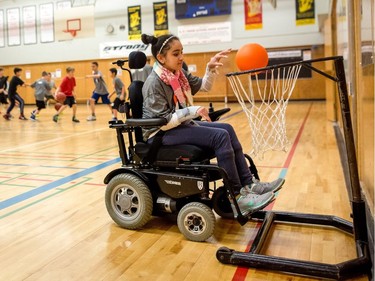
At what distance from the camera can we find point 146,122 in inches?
116

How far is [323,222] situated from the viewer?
10.1ft

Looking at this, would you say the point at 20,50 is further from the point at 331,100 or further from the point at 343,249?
the point at 343,249

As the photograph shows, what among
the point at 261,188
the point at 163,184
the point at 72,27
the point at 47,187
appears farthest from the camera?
the point at 72,27

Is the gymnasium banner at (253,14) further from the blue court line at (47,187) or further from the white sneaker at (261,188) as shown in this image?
the white sneaker at (261,188)

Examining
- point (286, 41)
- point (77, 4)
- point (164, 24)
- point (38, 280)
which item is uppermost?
point (77, 4)

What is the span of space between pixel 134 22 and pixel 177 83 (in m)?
16.8

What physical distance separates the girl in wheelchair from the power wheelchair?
0.26 ft

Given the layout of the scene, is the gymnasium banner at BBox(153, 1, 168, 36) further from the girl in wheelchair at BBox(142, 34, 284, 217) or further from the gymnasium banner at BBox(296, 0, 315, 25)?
the girl in wheelchair at BBox(142, 34, 284, 217)

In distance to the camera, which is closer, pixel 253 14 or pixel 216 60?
pixel 216 60

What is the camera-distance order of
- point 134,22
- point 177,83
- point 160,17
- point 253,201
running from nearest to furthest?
1. point 253,201
2. point 177,83
3. point 160,17
4. point 134,22

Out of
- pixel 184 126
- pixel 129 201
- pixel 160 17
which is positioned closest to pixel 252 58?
pixel 184 126

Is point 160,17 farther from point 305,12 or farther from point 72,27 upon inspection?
point 305,12

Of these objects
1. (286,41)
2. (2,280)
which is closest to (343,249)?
(2,280)

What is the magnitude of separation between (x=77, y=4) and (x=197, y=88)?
59.4ft
